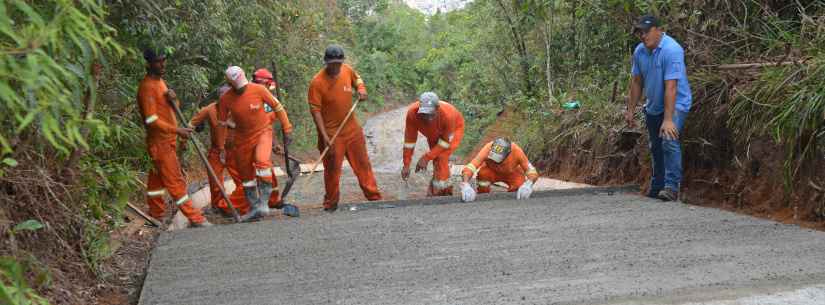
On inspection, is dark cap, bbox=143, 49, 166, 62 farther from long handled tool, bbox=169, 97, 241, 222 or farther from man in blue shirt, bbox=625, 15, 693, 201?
Result: man in blue shirt, bbox=625, 15, 693, 201

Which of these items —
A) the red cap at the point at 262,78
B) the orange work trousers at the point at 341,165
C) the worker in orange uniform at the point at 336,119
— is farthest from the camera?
the red cap at the point at 262,78

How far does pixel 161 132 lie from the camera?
7.16 meters

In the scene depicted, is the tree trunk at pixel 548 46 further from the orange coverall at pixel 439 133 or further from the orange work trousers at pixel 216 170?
the orange work trousers at pixel 216 170

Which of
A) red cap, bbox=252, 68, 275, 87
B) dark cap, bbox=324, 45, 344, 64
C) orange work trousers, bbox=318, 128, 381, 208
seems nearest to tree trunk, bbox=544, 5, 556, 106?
orange work trousers, bbox=318, 128, 381, 208

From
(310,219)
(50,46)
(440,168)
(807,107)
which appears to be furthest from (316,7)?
(50,46)

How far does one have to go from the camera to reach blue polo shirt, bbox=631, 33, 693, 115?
21.5ft

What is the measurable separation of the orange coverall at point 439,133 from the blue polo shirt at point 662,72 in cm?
228

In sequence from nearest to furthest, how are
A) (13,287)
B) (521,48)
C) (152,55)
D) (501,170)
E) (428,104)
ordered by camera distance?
(13,287), (152,55), (428,104), (501,170), (521,48)

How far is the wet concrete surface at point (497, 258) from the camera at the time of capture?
388cm

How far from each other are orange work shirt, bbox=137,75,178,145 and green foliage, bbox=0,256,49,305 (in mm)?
4045

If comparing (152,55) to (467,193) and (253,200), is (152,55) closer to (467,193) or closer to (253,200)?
(253,200)

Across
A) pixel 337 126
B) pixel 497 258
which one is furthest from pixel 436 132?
pixel 497 258

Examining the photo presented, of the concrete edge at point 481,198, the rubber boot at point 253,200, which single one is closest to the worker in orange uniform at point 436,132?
the concrete edge at point 481,198

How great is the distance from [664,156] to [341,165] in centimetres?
313
